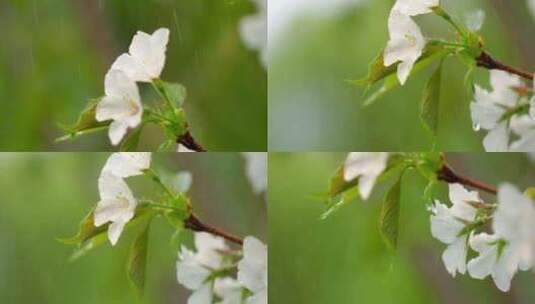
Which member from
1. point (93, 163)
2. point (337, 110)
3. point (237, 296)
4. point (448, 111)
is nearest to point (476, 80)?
point (448, 111)

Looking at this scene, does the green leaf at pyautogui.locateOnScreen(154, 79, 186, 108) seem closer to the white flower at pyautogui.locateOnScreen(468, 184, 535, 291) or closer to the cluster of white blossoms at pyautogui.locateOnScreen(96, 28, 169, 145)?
the cluster of white blossoms at pyautogui.locateOnScreen(96, 28, 169, 145)

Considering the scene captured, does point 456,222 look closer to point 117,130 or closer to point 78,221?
point 117,130

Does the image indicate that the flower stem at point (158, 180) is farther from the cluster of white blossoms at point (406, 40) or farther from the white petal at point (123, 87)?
the cluster of white blossoms at point (406, 40)

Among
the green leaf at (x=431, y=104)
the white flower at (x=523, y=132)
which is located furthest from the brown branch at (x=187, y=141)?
the white flower at (x=523, y=132)

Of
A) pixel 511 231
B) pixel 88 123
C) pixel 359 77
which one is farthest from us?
pixel 359 77

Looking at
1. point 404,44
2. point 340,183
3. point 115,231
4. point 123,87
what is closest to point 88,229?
point 115,231
